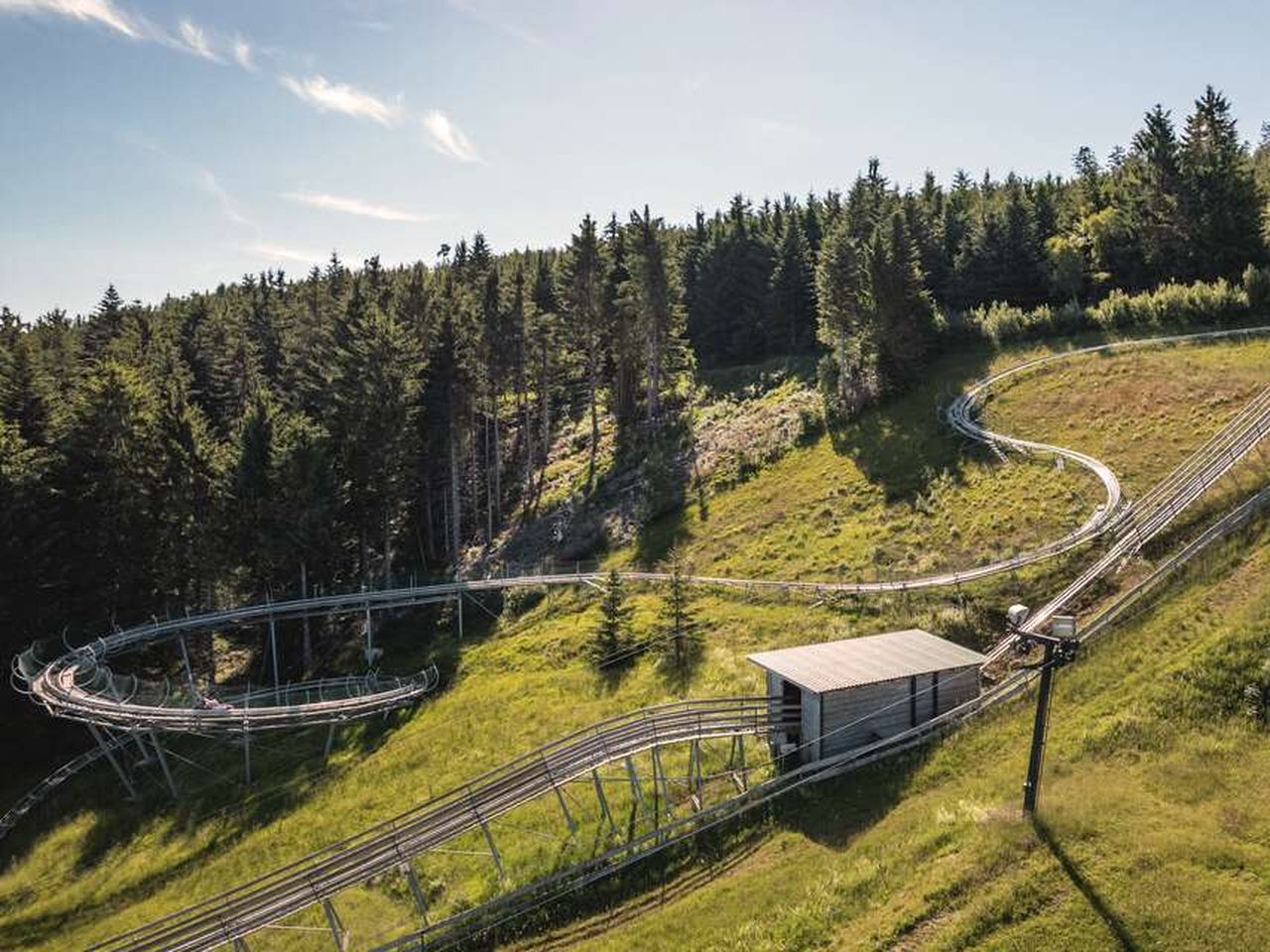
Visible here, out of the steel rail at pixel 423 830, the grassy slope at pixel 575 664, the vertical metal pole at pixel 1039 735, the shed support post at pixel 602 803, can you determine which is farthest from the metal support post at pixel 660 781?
the vertical metal pole at pixel 1039 735

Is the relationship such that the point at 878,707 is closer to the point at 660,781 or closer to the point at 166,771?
the point at 660,781

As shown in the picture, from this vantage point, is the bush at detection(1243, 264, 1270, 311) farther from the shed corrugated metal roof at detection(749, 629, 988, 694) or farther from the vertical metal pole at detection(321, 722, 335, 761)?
the vertical metal pole at detection(321, 722, 335, 761)

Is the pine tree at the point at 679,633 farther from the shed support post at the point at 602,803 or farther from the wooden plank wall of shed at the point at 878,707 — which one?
the shed support post at the point at 602,803

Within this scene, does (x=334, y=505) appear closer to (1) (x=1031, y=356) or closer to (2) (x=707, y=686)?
(2) (x=707, y=686)

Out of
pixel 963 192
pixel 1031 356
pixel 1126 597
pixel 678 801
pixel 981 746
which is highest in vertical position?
pixel 963 192

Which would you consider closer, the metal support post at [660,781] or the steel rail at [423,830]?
the steel rail at [423,830]

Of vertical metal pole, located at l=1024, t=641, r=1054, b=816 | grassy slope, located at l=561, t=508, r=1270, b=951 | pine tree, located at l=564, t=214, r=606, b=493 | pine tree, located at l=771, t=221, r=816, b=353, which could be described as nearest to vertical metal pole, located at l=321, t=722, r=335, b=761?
grassy slope, located at l=561, t=508, r=1270, b=951

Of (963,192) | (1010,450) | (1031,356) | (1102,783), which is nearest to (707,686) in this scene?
(1102,783)
